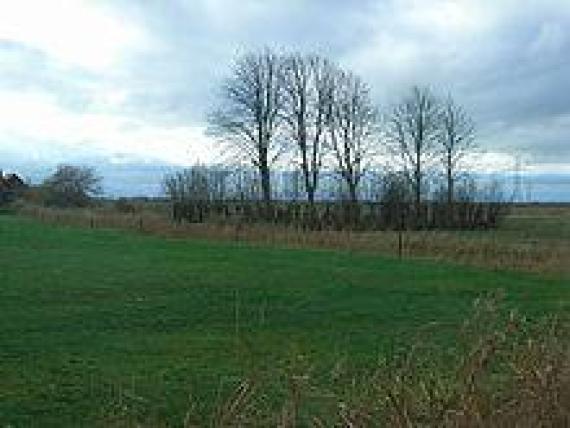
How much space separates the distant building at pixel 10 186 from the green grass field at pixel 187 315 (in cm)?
5785

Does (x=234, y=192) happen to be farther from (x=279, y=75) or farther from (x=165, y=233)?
(x=165, y=233)

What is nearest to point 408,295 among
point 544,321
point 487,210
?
point 544,321

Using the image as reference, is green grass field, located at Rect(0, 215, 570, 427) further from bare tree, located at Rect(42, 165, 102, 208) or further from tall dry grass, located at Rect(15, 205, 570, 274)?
bare tree, located at Rect(42, 165, 102, 208)

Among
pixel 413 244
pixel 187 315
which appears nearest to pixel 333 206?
pixel 413 244

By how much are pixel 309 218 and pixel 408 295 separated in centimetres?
4555

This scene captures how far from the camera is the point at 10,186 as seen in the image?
96000 millimetres

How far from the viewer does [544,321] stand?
801cm

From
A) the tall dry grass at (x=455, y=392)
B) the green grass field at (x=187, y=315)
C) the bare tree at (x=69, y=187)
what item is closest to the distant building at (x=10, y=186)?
the bare tree at (x=69, y=187)

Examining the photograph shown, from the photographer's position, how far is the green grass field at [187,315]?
11.6m

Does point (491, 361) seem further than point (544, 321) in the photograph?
No

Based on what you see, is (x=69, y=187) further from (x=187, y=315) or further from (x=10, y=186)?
(x=187, y=315)

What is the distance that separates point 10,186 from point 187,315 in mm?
80251

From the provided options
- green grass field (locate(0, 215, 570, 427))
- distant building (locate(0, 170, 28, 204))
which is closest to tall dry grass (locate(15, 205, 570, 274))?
green grass field (locate(0, 215, 570, 427))

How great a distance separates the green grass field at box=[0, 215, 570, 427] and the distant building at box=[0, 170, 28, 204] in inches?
2278
